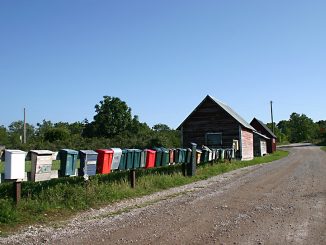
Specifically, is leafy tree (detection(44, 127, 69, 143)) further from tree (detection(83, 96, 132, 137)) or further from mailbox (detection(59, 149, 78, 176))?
mailbox (detection(59, 149, 78, 176))

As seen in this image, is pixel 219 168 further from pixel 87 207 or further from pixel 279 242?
pixel 279 242

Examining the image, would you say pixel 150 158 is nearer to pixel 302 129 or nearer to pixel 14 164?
pixel 14 164

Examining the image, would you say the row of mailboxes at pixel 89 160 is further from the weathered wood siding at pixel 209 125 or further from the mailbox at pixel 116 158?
the weathered wood siding at pixel 209 125

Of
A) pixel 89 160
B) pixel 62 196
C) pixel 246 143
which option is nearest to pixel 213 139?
pixel 246 143

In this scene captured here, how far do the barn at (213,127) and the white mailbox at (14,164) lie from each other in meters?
27.1

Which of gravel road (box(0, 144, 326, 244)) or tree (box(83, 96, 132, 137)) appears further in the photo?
tree (box(83, 96, 132, 137))

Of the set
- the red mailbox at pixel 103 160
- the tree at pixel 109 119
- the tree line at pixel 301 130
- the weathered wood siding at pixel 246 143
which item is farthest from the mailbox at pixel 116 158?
the tree line at pixel 301 130

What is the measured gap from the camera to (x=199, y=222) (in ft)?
26.9

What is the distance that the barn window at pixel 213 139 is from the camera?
3572 cm

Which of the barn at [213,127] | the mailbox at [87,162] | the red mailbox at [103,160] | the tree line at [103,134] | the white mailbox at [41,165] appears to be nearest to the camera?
the white mailbox at [41,165]

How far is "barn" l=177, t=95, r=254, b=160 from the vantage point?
35.3 m

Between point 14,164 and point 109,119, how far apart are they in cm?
6136

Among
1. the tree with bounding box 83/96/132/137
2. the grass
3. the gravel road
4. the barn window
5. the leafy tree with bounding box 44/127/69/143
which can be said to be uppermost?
the tree with bounding box 83/96/132/137

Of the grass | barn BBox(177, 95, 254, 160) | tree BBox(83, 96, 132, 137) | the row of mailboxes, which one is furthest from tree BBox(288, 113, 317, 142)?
the grass
